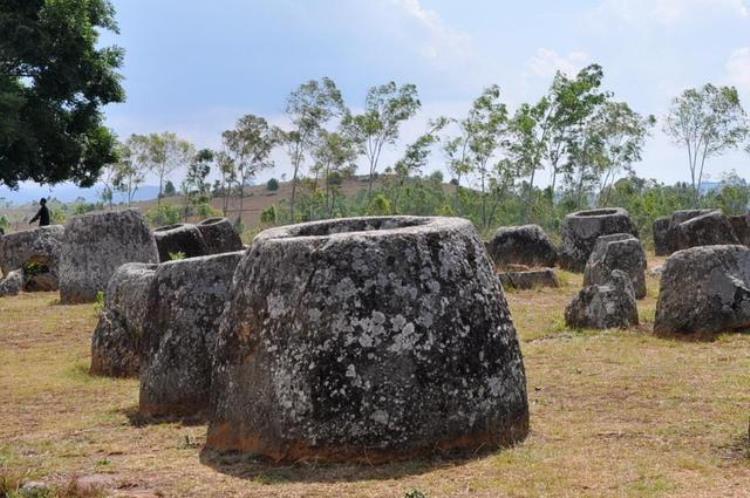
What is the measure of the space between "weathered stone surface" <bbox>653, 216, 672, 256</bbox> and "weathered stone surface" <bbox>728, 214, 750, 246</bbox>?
1.89 metres

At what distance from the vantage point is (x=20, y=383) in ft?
38.8

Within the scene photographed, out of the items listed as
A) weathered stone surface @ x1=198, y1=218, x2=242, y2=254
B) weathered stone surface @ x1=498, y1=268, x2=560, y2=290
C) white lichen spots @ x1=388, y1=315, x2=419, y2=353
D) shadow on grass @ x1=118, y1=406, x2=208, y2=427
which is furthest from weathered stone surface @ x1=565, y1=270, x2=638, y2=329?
weathered stone surface @ x1=198, y1=218, x2=242, y2=254

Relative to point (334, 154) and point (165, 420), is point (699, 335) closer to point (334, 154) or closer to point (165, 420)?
point (165, 420)

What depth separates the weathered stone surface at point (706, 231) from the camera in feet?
92.4

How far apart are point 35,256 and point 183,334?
14896mm

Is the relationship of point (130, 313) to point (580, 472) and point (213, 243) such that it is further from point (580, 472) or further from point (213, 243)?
point (213, 243)

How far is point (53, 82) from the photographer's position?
29.7 meters

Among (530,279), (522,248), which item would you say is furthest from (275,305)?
(522,248)

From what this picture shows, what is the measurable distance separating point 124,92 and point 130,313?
69.1 ft

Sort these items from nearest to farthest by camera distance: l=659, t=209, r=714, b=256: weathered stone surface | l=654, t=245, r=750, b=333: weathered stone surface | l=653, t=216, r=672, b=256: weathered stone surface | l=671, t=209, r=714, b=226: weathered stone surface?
l=654, t=245, r=750, b=333: weathered stone surface
l=659, t=209, r=714, b=256: weathered stone surface
l=653, t=216, r=672, b=256: weathered stone surface
l=671, t=209, r=714, b=226: weathered stone surface

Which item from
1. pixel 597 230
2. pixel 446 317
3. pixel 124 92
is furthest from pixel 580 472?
pixel 124 92

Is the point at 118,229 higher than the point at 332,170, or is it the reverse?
the point at 332,170

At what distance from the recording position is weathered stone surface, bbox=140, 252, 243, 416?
968cm

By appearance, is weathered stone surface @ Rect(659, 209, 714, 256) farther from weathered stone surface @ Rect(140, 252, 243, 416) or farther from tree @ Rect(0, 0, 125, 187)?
weathered stone surface @ Rect(140, 252, 243, 416)
